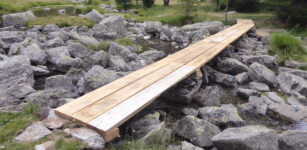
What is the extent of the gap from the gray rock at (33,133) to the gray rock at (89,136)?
26cm

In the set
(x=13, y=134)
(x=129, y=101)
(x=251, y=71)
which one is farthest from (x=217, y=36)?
(x=13, y=134)

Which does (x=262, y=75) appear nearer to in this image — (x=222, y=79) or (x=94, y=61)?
(x=222, y=79)

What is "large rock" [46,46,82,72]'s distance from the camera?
674cm

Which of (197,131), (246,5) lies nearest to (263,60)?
(197,131)

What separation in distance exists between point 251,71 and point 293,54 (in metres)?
2.75

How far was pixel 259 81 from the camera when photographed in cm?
640

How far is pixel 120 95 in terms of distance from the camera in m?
3.61

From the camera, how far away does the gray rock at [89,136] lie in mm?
2613

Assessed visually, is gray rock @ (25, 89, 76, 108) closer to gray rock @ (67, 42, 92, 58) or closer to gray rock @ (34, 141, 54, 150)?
gray rock @ (34, 141, 54, 150)

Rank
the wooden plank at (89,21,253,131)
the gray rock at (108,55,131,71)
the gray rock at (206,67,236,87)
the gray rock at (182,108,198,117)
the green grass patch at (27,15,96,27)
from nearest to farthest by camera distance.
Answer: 1. the wooden plank at (89,21,253,131)
2. the gray rock at (182,108,198,117)
3. the gray rock at (206,67,236,87)
4. the gray rock at (108,55,131,71)
5. the green grass patch at (27,15,96,27)

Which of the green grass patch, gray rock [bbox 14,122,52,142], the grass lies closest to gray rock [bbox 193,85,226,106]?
gray rock [bbox 14,122,52,142]

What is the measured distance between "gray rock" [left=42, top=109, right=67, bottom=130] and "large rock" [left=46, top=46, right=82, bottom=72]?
149 inches

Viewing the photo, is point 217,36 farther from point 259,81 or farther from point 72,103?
point 72,103

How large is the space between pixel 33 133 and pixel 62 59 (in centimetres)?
445
